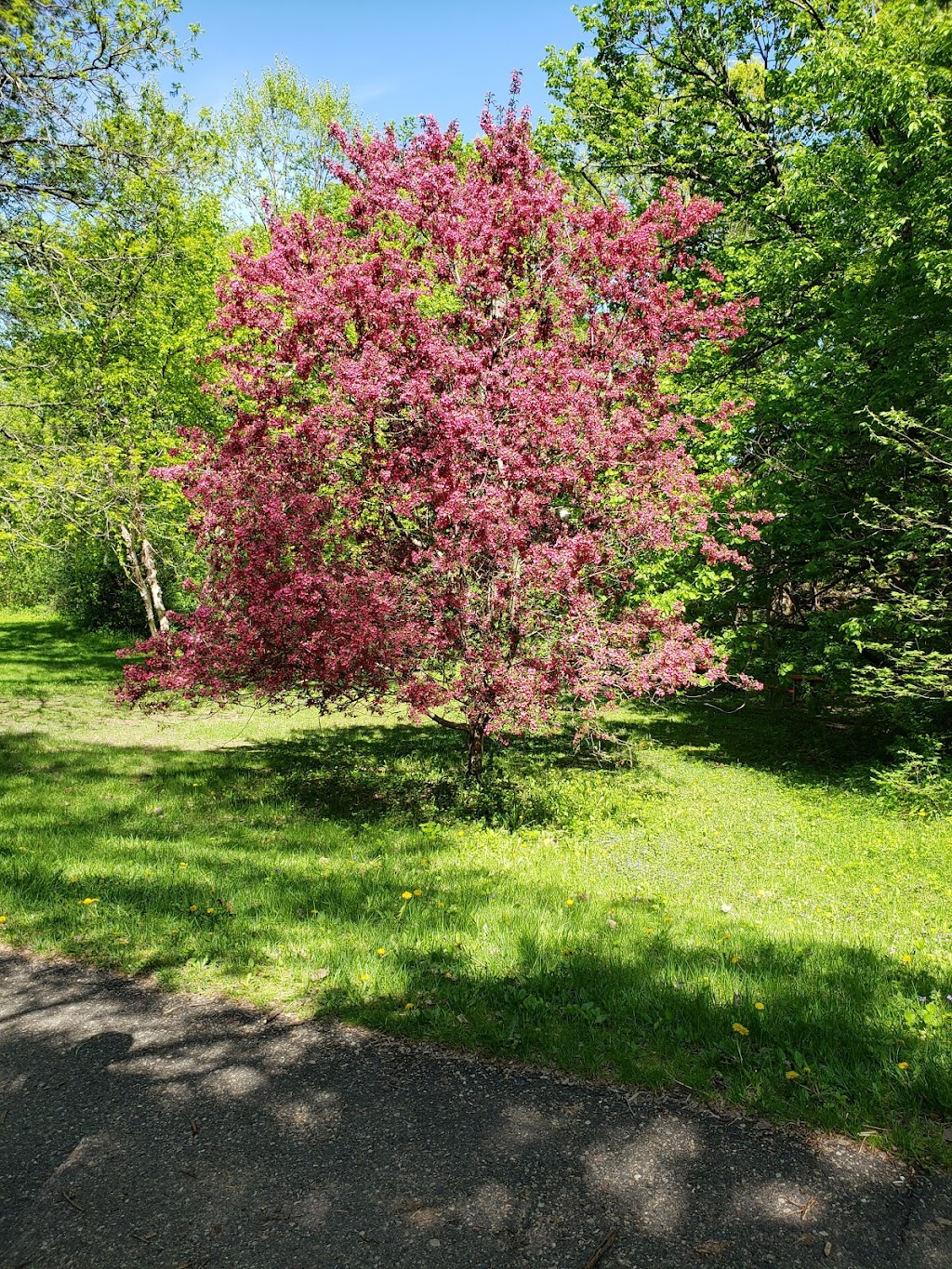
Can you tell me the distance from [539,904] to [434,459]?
454 centimetres

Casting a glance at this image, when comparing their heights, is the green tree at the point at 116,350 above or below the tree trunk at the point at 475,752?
above

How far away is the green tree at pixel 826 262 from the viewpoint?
34.8ft

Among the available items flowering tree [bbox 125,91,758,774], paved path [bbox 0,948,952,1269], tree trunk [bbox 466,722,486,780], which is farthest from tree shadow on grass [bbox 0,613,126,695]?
paved path [bbox 0,948,952,1269]

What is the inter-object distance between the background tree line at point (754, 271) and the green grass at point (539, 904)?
3261 millimetres

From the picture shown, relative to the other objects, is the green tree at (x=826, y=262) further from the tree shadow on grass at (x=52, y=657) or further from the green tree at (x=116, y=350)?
the tree shadow on grass at (x=52, y=657)

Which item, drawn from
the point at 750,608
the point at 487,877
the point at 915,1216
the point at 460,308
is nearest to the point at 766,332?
the point at 750,608

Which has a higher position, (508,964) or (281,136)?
(281,136)

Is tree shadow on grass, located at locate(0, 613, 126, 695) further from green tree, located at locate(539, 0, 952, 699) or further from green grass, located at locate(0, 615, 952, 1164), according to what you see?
green tree, located at locate(539, 0, 952, 699)

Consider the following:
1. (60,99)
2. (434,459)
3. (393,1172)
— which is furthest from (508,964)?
(60,99)

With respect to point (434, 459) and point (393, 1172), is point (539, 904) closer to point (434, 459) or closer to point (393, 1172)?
point (393, 1172)

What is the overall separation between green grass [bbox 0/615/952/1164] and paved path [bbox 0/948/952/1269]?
300 mm

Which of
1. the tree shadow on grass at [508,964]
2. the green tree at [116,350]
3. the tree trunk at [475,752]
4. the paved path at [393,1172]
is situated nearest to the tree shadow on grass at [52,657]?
the green tree at [116,350]

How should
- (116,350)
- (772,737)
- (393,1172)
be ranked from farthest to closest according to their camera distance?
(116,350) → (772,737) → (393,1172)

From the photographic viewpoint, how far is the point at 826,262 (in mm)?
12656
